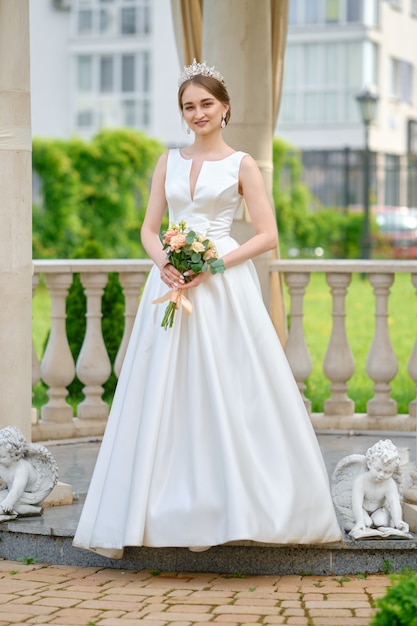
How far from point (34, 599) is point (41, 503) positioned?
2.97 feet

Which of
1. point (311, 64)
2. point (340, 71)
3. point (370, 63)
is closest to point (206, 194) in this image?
point (340, 71)

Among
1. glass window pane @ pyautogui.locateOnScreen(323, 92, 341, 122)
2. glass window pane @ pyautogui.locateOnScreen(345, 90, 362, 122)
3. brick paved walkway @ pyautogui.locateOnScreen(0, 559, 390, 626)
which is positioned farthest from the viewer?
glass window pane @ pyautogui.locateOnScreen(323, 92, 341, 122)

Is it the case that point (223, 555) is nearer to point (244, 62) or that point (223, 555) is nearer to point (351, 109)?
point (244, 62)

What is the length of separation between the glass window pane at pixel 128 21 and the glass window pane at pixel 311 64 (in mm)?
5082

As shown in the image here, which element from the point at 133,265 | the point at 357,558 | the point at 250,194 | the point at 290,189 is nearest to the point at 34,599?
the point at 357,558

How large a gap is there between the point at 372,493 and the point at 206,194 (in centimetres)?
139

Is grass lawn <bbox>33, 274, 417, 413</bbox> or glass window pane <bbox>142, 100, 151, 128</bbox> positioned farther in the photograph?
glass window pane <bbox>142, 100, 151, 128</bbox>

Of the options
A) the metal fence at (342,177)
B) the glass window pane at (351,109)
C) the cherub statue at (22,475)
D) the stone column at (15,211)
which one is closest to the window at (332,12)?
the glass window pane at (351,109)

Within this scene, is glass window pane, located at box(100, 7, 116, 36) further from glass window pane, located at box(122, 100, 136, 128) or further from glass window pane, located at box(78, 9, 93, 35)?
glass window pane, located at box(122, 100, 136, 128)

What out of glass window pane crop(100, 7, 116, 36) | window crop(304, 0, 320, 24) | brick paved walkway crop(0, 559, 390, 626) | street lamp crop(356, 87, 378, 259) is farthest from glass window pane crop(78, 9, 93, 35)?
brick paved walkway crop(0, 559, 390, 626)

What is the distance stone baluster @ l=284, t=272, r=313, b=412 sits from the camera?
25.9 ft

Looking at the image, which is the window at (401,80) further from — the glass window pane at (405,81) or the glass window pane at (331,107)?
the glass window pane at (331,107)

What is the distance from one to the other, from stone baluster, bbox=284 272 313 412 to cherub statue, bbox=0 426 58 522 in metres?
2.61

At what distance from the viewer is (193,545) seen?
506cm
